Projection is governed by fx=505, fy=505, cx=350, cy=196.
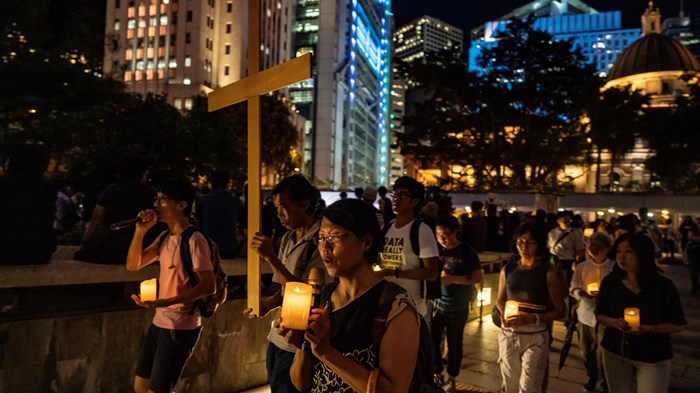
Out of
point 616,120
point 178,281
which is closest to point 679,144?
point 616,120

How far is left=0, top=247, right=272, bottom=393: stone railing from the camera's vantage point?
149 inches

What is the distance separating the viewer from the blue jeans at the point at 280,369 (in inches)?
112

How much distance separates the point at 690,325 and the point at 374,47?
125 meters

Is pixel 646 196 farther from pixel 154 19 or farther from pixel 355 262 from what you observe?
pixel 154 19

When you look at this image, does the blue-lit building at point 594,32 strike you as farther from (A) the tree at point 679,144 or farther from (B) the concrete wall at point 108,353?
(B) the concrete wall at point 108,353

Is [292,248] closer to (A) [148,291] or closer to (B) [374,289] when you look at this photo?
(A) [148,291]

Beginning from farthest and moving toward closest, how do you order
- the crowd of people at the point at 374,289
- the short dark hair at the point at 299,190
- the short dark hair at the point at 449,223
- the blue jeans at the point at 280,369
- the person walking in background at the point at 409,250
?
1. the short dark hair at the point at 449,223
2. the person walking in background at the point at 409,250
3. the short dark hair at the point at 299,190
4. the blue jeans at the point at 280,369
5. the crowd of people at the point at 374,289

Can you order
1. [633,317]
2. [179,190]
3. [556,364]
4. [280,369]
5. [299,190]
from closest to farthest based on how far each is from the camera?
[280,369]
[299,190]
[179,190]
[633,317]
[556,364]

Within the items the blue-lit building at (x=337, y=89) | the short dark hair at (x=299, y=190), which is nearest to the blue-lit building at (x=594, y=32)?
the blue-lit building at (x=337, y=89)

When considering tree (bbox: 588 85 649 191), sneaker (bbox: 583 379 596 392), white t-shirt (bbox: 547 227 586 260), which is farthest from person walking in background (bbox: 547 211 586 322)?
tree (bbox: 588 85 649 191)

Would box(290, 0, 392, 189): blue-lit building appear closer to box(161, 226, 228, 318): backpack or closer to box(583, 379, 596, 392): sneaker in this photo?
box(583, 379, 596, 392): sneaker

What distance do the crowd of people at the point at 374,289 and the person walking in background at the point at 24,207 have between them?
0.04 feet

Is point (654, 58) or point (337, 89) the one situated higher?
point (337, 89)

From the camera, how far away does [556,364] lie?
22.2 ft
